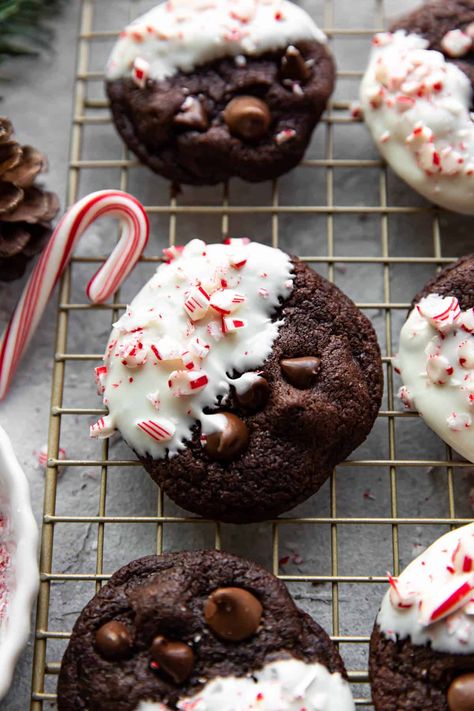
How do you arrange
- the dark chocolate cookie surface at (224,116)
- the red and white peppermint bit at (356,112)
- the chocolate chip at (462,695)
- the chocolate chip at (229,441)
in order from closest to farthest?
the chocolate chip at (462,695), the chocolate chip at (229,441), the dark chocolate cookie surface at (224,116), the red and white peppermint bit at (356,112)

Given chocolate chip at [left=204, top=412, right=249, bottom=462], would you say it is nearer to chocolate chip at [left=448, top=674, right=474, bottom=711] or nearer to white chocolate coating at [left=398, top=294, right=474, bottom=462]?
white chocolate coating at [left=398, top=294, right=474, bottom=462]

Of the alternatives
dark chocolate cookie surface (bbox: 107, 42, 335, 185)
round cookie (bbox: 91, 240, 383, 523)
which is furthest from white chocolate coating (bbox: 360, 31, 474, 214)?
round cookie (bbox: 91, 240, 383, 523)

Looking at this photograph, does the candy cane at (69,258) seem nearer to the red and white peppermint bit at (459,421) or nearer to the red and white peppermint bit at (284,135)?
the red and white peppermint bit at (284,135)

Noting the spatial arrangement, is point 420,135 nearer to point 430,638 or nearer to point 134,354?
point 134,354

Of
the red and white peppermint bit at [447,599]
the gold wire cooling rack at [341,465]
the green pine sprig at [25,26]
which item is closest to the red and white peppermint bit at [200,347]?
the gold wire cooling rack at [341,465]

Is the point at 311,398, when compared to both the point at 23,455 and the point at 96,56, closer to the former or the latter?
the point at 23,455

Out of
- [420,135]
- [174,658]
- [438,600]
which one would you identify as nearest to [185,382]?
[174,658]
